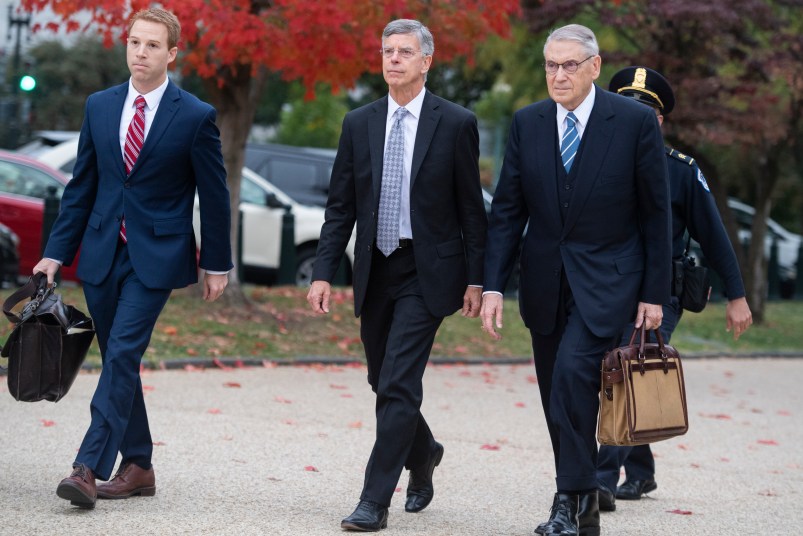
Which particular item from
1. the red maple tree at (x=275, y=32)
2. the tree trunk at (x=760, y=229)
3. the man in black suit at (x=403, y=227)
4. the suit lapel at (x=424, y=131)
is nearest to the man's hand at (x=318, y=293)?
the man in black suit at (x=403, y=227)

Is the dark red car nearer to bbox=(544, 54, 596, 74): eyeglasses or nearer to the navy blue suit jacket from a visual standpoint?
the navy blue suit jacket

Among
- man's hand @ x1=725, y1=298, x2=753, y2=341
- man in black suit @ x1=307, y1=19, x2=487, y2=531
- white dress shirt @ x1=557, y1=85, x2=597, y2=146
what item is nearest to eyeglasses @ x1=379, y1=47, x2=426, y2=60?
man in black suit @ x1=307, y1=19, x2=487, y2=531

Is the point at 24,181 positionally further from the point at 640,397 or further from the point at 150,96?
the point at 640,397

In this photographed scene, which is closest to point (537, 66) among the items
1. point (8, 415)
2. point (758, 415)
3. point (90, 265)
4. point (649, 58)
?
point (649, 58)

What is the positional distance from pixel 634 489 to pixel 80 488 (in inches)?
113

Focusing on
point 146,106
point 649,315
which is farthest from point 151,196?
point 649,315

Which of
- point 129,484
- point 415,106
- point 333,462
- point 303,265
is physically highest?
point 415,106

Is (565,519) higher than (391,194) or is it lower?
lower

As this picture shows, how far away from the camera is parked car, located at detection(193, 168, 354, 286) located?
16.2 m

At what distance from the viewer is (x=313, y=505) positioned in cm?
591

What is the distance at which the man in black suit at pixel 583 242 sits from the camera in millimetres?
5355

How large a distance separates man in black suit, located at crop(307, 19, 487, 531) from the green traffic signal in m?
11.4

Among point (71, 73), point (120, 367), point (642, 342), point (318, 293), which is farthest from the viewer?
point (71, 73)

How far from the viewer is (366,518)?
5375mm
